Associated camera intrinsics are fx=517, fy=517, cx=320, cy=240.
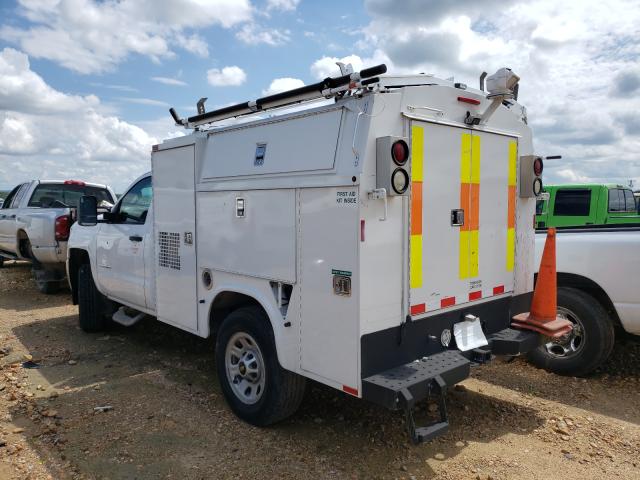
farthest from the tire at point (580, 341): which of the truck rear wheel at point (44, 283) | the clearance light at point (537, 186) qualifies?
the truck rear wheel at point (44, 283)

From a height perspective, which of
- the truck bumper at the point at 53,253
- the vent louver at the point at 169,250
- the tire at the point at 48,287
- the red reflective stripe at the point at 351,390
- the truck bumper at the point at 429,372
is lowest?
the tire at the point at 48,287

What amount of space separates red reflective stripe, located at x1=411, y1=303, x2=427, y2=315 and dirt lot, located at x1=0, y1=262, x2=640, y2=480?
1.02 meters

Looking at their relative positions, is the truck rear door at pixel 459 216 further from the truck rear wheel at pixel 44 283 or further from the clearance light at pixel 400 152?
the truck rear wheel at pixel 44 283

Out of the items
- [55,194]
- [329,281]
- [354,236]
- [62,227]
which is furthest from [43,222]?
[354,236]

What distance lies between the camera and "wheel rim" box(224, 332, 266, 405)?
13.1ft

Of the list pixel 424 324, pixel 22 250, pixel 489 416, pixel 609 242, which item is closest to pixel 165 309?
pixel 424 324

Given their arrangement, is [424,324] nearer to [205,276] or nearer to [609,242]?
[205,276]

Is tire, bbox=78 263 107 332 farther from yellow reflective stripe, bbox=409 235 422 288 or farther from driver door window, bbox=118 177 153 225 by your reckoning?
yellow reflective stripe, bbox=409 235 422 288

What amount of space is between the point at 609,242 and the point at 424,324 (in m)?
2.48

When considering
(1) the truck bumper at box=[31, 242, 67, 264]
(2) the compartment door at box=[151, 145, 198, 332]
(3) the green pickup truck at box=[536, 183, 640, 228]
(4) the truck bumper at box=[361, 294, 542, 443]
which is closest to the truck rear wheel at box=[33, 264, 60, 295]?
(1) the truck bumper at box=[31, 242, 67, 264]

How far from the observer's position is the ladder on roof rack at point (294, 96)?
127 inches

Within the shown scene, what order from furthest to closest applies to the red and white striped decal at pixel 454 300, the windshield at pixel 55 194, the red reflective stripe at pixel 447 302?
the windshield at pixel 55 194
the red reflective stripe at pixel 447 302
the red and white striped decal at pixel 454 300

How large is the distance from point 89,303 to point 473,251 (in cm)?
509

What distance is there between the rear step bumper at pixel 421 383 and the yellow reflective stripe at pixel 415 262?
542 mm
